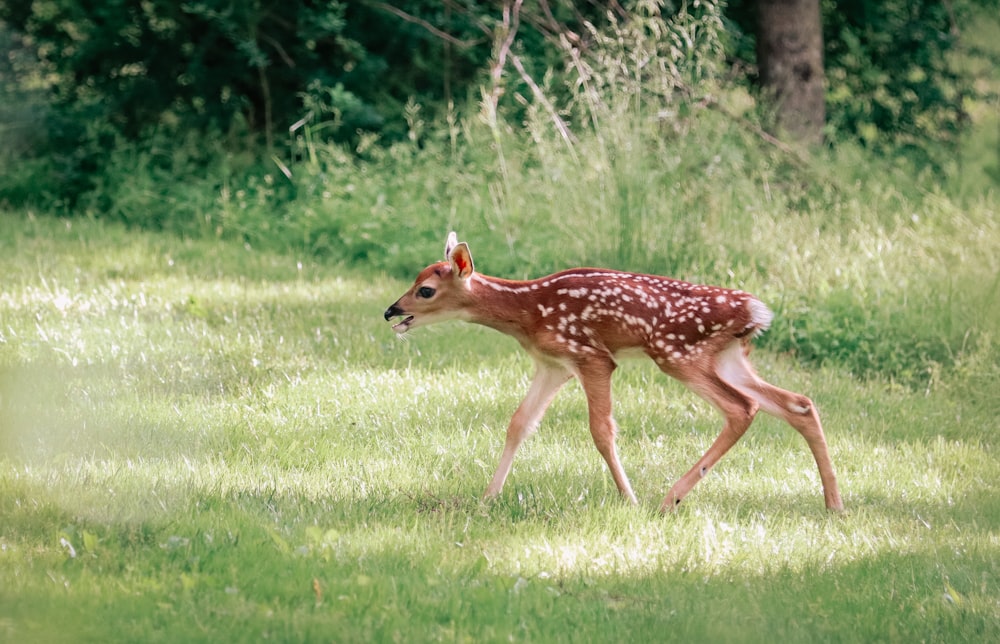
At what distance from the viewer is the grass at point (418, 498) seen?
4422mm

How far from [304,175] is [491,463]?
710 cm

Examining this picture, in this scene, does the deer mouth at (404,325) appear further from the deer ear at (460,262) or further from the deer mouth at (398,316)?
the deer ear at (460,262)

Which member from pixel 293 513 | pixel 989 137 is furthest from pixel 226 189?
pixel 989 137

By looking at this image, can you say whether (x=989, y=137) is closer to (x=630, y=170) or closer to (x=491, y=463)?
(x=630, y=170)

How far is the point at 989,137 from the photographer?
20109mm

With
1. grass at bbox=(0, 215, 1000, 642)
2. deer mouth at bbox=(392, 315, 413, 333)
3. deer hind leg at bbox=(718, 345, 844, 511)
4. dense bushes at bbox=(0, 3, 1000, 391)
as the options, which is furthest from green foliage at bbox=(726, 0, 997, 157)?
deer mouth at bbox=(392, 315, 413, 333)

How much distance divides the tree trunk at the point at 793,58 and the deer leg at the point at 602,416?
865 cm

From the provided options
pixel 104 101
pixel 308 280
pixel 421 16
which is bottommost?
pixel 308 280

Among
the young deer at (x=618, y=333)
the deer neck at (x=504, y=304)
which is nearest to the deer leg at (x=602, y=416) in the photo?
the young deer at (x=618, y=333)

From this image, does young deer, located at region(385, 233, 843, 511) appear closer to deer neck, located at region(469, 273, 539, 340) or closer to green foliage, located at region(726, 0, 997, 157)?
deer neck, located at region(469, 273, 539, 340)

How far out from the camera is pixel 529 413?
5832mm

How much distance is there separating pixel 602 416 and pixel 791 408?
87cm

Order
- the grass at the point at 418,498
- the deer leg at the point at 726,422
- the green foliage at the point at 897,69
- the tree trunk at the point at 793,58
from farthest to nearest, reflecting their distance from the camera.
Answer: the green foliage at the point at 897,69 < the tree trunk at the point at 793,58 < the deer leg at the point at 726,422 < the grass at the point at 418,498

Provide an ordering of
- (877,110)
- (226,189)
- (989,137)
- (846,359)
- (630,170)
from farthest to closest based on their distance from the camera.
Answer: (989,137), (877,110), (226,189), (630,170), (846,359)
